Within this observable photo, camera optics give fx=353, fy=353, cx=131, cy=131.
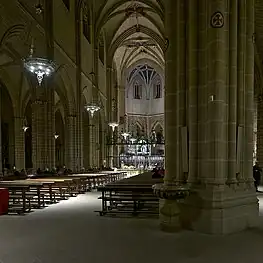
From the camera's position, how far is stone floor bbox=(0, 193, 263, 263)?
496 cm

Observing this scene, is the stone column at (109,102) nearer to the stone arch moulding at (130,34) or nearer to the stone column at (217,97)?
the stone arch moulding at (130,34)

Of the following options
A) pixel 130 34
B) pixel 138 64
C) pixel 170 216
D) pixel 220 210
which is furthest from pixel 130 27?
pixel 220 210

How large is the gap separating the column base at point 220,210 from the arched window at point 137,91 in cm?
4050

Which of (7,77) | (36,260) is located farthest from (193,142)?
(7,77)

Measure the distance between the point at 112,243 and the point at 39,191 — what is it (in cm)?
498

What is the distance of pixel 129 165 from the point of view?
34.5 metres

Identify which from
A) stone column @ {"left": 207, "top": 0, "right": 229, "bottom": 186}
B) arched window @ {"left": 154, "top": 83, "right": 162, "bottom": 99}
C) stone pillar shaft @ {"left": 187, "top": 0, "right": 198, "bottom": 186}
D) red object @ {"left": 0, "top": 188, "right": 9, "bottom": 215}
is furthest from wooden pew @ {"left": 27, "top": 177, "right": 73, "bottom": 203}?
arched window @ {"left": 154, "top": 83, "right": 162, "bottom": 99}

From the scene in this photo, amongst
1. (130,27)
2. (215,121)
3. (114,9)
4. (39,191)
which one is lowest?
(39,191)

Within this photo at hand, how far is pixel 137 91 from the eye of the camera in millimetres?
47562

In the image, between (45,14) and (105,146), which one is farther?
(105,146)

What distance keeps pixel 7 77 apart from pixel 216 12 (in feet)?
60.0

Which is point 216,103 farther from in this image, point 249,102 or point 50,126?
point 50,126


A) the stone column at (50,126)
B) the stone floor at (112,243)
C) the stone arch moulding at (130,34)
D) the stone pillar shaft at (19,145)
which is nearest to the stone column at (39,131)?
the stone column at (50,126)

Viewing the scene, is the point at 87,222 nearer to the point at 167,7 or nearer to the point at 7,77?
the point at 167,7
